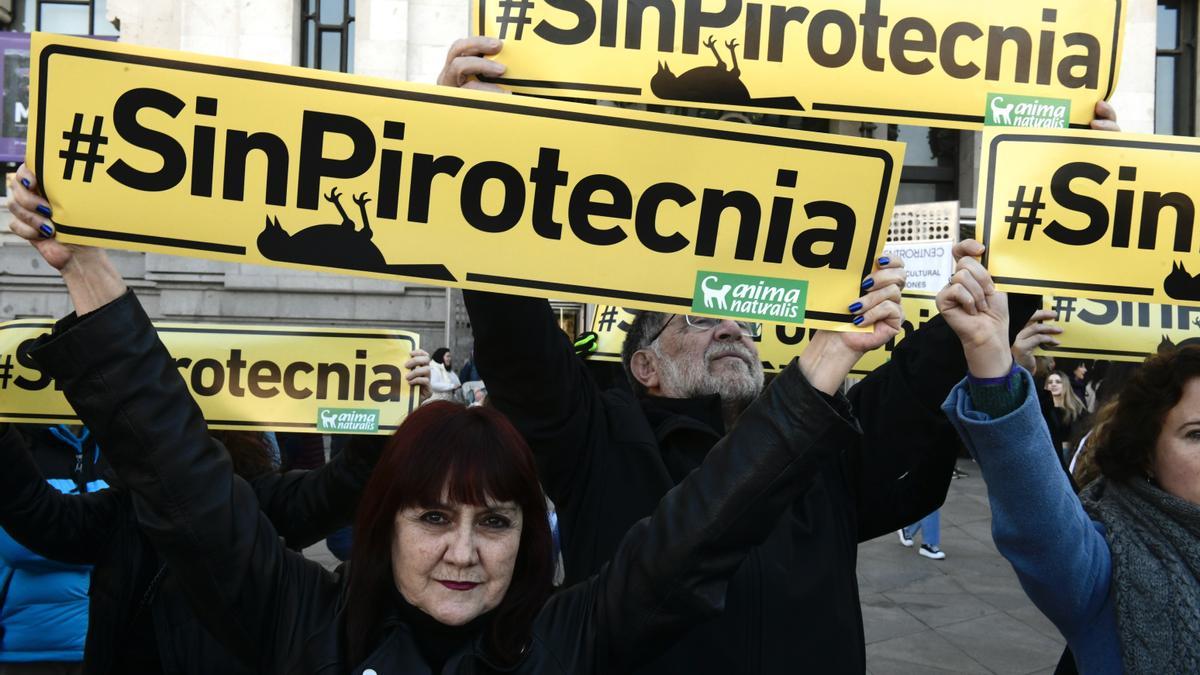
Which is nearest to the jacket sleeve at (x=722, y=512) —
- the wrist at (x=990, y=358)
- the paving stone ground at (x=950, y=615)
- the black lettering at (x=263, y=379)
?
the wrist at (x=990, y=358)

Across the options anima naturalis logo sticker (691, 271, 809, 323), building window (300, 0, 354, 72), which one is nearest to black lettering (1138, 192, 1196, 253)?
anima naturalis logo sticker (691, 271, 809, 323)

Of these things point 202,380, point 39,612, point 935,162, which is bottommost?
point 39,612

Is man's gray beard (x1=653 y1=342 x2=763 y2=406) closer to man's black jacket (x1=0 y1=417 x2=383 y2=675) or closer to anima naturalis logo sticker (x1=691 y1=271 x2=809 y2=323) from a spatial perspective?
anima naturalis logo sticker (x1=691 y1=271 x2=809 y2=323)

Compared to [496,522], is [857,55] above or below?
above

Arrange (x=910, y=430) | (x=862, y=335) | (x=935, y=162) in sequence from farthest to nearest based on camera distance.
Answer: (x=935, y=162)
(x=910, y=430)
(x=862, y=335)

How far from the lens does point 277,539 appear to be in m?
1.80

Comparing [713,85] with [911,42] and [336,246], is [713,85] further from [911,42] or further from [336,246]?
[336,246]

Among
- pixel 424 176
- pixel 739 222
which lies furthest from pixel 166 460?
pixel 739 222

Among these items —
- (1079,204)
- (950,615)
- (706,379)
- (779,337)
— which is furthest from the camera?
(950,615)

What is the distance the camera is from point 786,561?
222 cm

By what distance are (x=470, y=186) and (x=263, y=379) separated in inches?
81.5

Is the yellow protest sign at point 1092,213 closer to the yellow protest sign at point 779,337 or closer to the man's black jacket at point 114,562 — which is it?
the yellow protest sign at point 779,337

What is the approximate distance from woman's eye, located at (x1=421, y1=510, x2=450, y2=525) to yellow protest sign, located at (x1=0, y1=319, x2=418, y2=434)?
1864 millimetres

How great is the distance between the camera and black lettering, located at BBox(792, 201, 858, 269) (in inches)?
77.3
